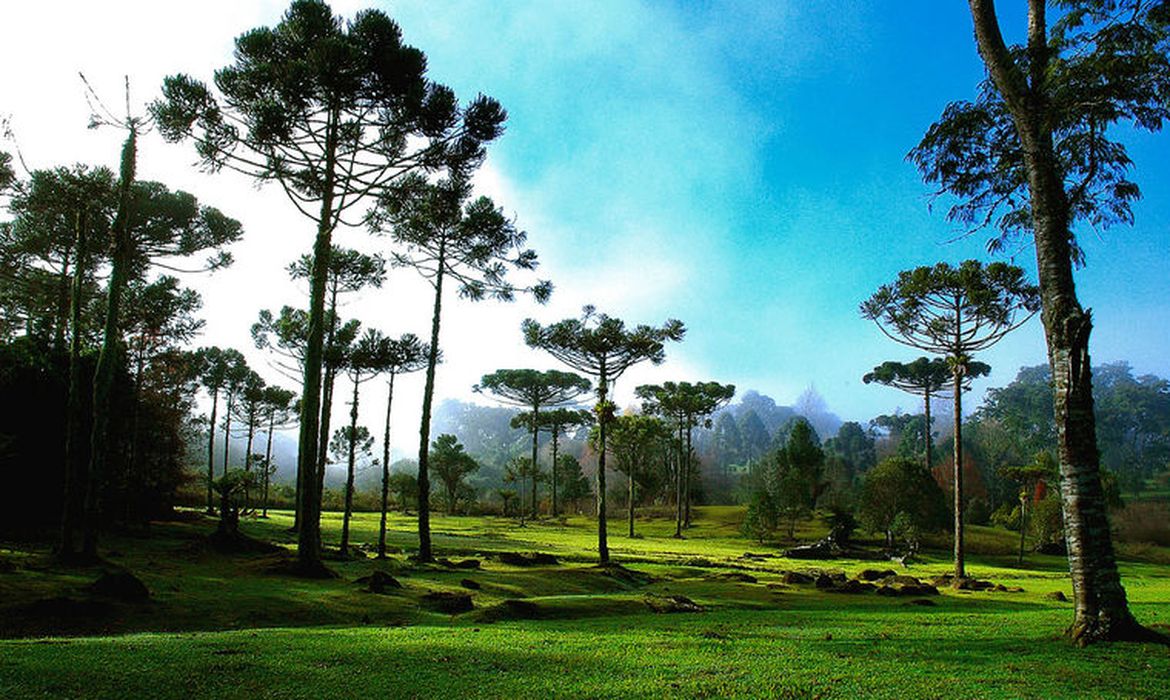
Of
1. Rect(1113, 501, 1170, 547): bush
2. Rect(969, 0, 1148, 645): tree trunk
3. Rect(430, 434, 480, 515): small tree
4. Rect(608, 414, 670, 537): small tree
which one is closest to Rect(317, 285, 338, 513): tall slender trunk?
Rect(608, 414, 670, 537): small tree

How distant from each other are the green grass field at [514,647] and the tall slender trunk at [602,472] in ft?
A: 34.8

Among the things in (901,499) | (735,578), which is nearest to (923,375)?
(901,499)

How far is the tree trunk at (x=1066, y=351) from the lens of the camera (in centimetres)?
716

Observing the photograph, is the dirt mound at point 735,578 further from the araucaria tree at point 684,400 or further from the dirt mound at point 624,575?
the araucaria tree at point 684,400

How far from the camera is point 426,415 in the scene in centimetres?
2159

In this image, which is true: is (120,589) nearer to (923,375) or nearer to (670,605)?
(670,605)

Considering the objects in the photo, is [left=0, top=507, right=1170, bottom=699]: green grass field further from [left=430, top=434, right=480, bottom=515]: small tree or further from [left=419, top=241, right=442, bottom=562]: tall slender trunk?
[left=430, top=434, right=480, bottom=515]: small tree

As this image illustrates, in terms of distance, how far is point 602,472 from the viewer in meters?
26.8

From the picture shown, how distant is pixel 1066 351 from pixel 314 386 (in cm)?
1438

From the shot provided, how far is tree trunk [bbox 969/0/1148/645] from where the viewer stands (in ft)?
23.5

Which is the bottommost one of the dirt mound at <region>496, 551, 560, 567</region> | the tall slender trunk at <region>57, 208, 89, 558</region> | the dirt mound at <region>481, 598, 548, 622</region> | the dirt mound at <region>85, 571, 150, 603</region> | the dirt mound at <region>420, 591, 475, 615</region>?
the dirt mound at <region>496, 551, 560, 567</region>

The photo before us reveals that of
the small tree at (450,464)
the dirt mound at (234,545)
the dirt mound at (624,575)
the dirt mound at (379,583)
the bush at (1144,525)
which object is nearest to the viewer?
the dirt mound at (379,583)

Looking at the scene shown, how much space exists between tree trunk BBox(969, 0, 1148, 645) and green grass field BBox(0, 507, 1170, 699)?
60 cm

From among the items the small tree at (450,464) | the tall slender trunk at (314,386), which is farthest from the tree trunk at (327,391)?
the small tree at (450,464)
